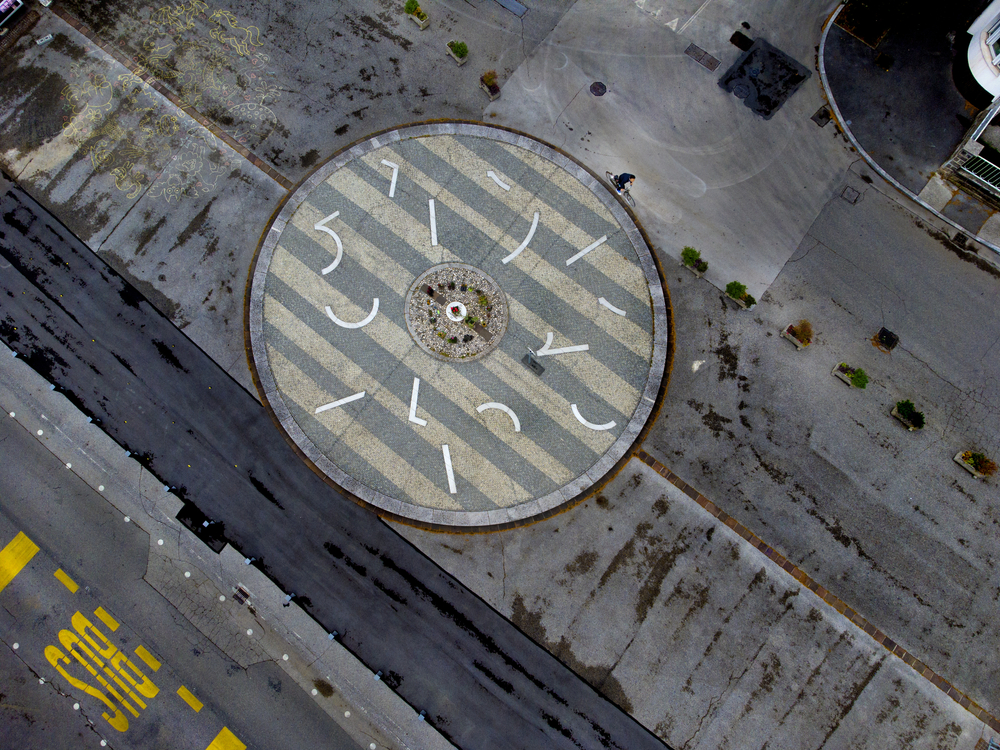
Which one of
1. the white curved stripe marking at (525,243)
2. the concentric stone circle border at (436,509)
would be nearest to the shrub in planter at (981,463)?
the concentric stone circle border at (436,509)

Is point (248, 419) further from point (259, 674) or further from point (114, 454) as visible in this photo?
point (259, 674)

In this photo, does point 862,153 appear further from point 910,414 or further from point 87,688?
point 87,688

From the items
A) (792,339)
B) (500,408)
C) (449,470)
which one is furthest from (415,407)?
(792,339)

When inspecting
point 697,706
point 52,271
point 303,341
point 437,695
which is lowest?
point 437,695

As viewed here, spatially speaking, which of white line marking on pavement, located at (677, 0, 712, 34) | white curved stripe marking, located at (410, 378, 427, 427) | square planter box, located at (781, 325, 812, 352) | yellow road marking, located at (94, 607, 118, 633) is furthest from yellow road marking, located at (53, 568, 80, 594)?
white line marking on pavement, located at (677, 0, 712, 34)

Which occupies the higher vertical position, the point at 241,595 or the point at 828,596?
the point at 828,596

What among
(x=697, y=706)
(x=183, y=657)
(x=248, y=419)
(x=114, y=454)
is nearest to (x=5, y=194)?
(x=114, y=454)
